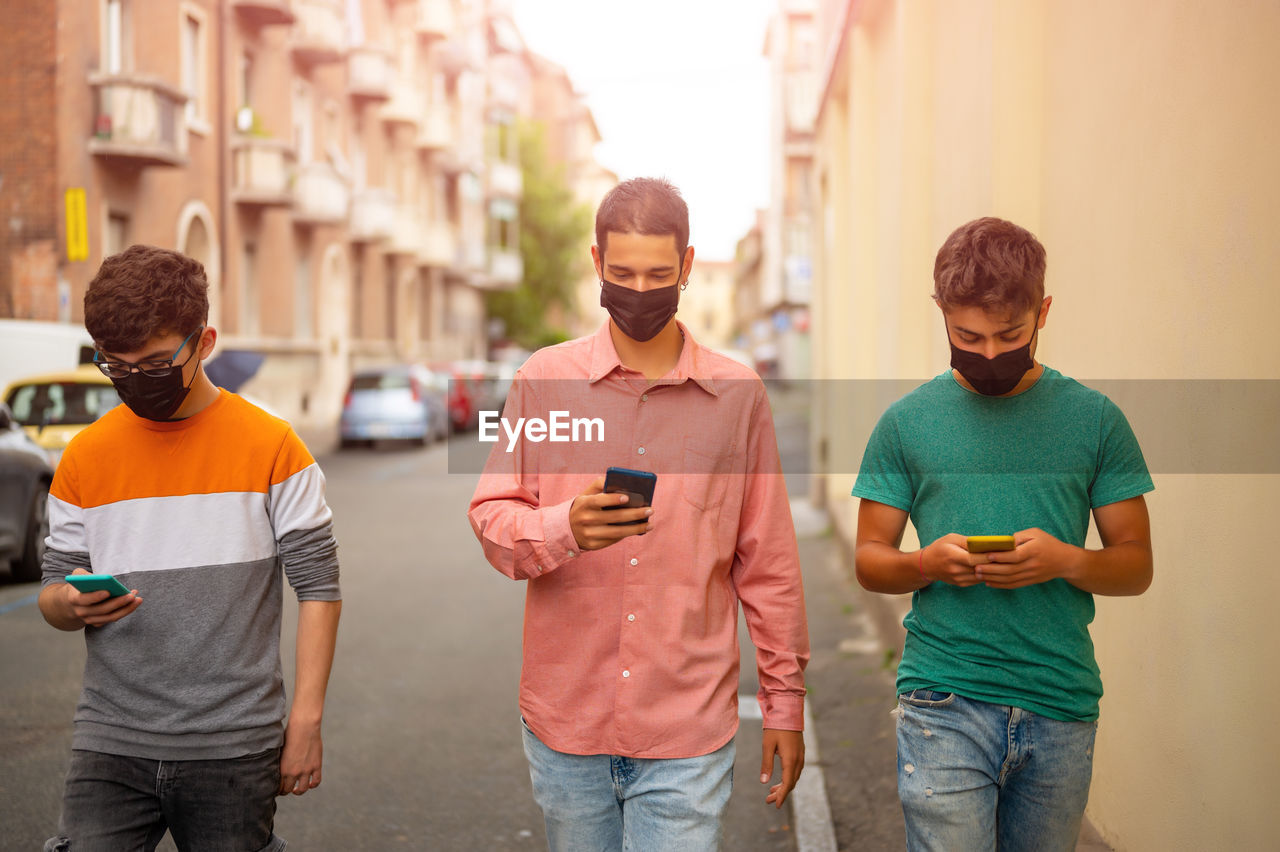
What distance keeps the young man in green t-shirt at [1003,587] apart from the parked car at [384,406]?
23.8 m

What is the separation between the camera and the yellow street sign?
1889cm

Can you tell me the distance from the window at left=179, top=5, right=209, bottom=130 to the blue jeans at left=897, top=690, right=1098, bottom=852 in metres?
25.2

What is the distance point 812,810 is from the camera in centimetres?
530

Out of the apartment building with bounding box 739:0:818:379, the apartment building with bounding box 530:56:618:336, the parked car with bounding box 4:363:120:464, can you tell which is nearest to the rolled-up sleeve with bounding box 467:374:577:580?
the parked car with bounding box 4:363:120:464

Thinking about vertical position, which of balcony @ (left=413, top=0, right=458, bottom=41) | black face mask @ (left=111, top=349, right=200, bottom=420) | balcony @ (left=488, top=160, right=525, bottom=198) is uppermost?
balcony @ (left=413, top=0, right=458, bottom=41)

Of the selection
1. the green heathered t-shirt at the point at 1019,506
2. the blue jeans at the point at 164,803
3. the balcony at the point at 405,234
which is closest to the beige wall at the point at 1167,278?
the green heathered t-shirt at the point at 1019,506

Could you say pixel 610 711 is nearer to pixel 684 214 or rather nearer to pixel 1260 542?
pixel 684 214

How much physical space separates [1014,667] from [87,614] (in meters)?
1.90

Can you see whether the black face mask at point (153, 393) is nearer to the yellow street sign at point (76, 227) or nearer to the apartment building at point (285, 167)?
the apartment building at point (285, 167)

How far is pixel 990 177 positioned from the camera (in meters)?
5.68

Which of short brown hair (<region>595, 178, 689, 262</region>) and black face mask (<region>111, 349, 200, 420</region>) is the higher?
short brown hair (<region>595, 178, 689, 262</region>)

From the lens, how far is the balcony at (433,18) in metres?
43.3

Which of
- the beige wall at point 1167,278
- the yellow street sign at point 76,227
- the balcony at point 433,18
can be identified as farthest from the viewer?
the balcony at point 433,18

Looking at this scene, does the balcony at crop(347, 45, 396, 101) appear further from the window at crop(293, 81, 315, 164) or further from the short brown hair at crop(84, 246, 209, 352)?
the short brown hair at crop(84, 246, 209, 352)
